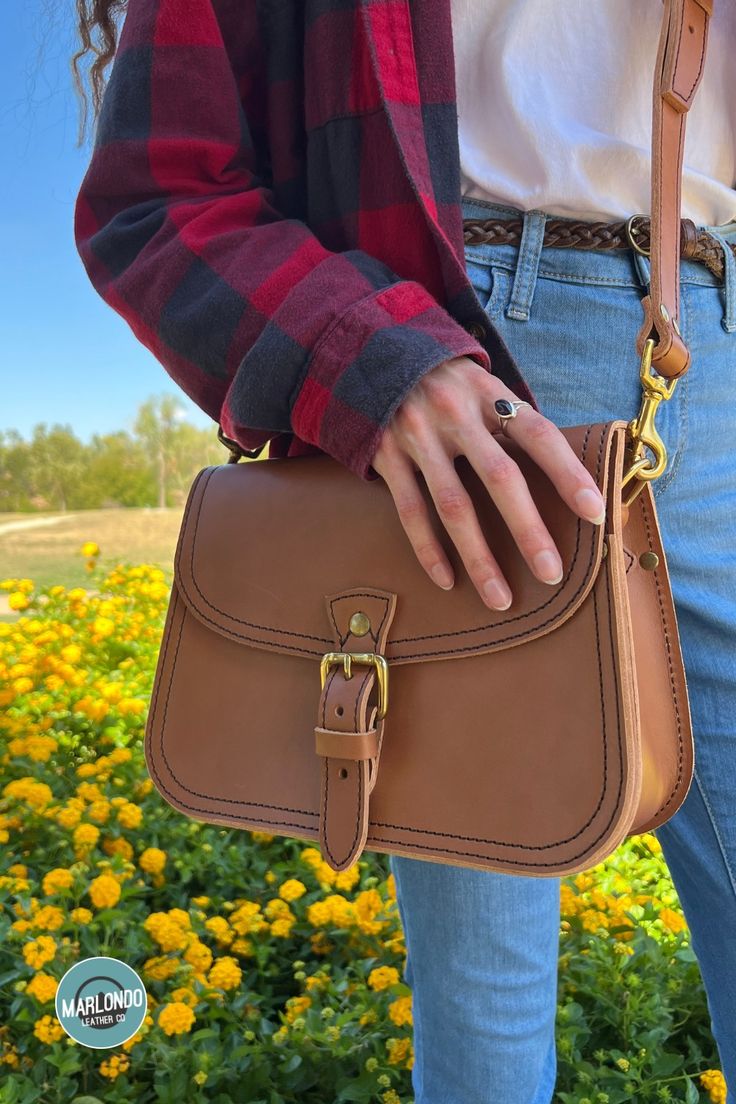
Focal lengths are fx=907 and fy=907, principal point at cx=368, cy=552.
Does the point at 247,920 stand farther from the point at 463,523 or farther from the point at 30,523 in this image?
the point at 30,523

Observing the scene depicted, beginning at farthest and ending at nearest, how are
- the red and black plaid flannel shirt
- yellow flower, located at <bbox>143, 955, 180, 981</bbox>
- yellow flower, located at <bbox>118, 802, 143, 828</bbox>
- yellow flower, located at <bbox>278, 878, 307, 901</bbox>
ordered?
yellow flower, located at <bbox>118, 802, 143, 828</bbox> → yellow flower, located at <bbox>278, 878, 307, 901</bbox> → yellow flower, located at <bbox>143, 955, 180, 981</bbox> → the red and black plaid flannel shirt

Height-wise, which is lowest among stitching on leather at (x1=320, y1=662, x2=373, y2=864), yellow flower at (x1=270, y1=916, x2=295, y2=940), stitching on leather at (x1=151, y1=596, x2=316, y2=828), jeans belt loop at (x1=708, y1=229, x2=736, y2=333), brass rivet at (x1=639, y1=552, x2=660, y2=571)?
yellow flower at (x1=270, y1=916, x2=295, y2=940)

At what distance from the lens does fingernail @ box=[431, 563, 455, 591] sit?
779 millimetres

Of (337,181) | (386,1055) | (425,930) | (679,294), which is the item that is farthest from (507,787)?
(386,1055)

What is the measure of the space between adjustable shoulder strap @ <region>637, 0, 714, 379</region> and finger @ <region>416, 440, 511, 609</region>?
243 millimetres

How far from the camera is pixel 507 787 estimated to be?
76 centimetres

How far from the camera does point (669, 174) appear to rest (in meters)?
0.84

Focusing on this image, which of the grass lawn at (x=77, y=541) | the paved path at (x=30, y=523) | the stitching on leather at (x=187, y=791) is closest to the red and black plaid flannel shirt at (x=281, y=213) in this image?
the stitching on leather at (x=187, y=791)

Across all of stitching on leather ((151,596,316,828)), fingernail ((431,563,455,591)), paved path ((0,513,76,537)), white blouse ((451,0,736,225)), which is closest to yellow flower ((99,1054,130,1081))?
stitching on leather ((151,596,316,828))

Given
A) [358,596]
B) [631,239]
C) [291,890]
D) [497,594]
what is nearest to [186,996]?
[291,890]

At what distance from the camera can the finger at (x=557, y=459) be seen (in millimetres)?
705

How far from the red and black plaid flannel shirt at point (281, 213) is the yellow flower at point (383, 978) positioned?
1202mm

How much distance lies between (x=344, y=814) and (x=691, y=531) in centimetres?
47

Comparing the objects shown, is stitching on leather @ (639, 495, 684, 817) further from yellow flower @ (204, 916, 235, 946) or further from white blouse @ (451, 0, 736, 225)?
yellow flower @ (204, 916, 235, 946)
